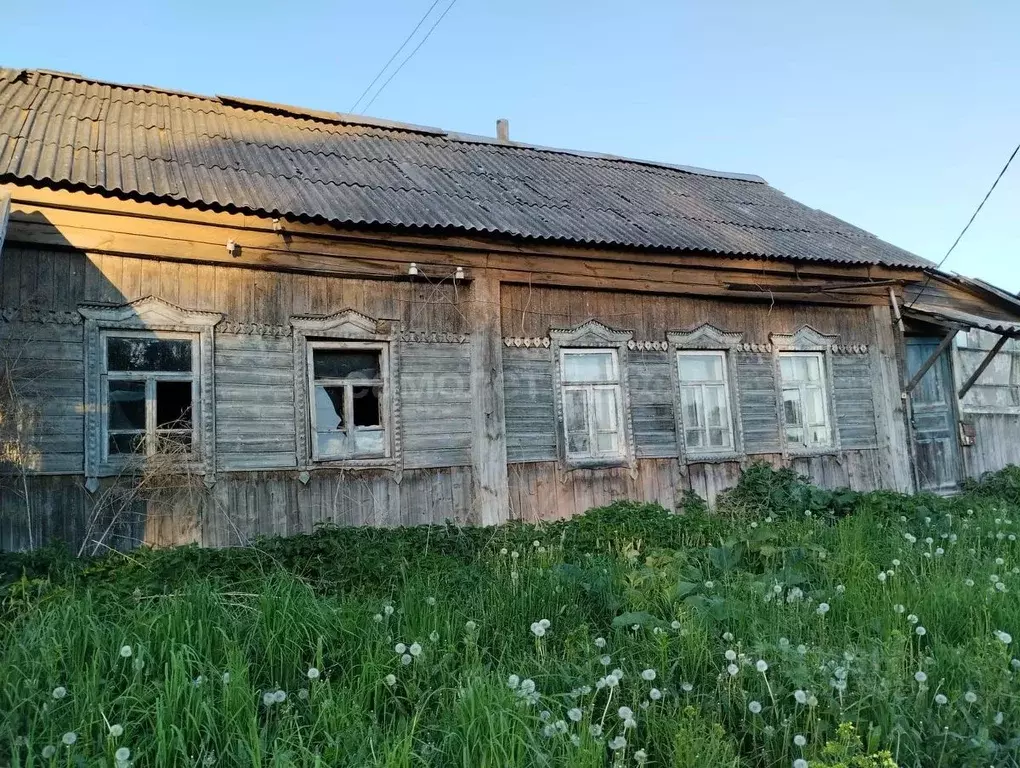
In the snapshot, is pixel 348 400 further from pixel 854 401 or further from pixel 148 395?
pixel 854 401

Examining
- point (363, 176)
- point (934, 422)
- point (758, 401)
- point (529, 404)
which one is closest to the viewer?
point (529, 404)

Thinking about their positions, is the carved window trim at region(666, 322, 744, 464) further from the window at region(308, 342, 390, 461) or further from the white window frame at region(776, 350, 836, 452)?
the window at region(308, 342, 390, 461)

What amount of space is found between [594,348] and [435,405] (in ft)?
6.87

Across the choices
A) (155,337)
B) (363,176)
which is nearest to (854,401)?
(363,176)

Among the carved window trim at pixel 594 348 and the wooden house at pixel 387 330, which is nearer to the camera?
the wooden house at pixel 387 330

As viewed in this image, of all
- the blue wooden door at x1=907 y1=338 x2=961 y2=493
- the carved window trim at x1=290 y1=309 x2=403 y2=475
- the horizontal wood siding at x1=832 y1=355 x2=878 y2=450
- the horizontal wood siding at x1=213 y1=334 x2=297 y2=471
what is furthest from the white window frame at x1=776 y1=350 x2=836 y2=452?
the horizontal wood siding at x1=213 y1=334 x2=297 y2=471

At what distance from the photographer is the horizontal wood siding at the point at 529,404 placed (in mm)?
7727

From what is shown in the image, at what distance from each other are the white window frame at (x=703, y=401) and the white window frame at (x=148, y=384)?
17.5ft

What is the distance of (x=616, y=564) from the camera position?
16.7 ft

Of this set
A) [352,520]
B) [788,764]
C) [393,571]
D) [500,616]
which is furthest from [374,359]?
Answer: [788,764]

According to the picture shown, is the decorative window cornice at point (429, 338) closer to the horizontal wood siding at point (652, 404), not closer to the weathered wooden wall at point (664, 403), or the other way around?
the weathered wooden wall at point (664, 403)

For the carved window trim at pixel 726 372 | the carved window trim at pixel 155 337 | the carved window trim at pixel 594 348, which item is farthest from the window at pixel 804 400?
the carved window trim at pixel 155 337

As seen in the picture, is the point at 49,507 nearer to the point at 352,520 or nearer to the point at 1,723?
the point at 352,520

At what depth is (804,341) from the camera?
962 cm
